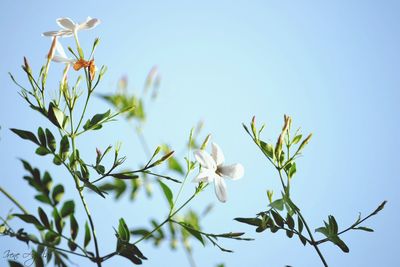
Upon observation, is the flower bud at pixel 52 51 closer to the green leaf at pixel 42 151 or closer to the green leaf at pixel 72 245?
the green leaf at pixel 42 151

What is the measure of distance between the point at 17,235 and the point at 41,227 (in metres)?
0.07

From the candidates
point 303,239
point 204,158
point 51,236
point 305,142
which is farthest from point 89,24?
point 303,239

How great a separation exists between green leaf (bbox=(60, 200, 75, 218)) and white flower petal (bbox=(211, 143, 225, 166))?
409mm

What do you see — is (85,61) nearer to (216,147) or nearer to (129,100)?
(129,100)

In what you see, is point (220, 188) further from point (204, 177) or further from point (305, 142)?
point (305, 142)

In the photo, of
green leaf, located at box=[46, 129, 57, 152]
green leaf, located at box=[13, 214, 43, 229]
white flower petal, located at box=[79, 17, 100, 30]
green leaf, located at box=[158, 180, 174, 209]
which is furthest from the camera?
white flower petal, located at box=[79, 17, 100, 30]

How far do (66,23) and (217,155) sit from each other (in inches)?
22.5

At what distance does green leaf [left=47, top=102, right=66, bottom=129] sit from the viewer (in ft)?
3.21

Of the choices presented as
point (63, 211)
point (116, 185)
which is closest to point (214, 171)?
point (116, 185)

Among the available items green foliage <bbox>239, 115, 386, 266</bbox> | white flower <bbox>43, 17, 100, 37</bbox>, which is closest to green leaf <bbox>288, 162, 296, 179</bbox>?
green foliage <bbox>239, 115, 386, 266</bbox>

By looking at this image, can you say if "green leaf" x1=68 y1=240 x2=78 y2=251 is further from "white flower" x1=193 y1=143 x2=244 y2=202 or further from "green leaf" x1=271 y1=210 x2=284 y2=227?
"green leaf" x1=271 y1=210 x2=284 y2=227

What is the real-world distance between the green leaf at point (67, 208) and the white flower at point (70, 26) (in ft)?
1.75

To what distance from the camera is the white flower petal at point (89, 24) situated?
1.18 metres

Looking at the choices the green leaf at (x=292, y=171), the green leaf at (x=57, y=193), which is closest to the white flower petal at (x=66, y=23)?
the green leaf at (x=57, y=193)
